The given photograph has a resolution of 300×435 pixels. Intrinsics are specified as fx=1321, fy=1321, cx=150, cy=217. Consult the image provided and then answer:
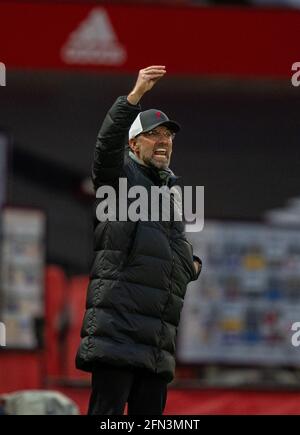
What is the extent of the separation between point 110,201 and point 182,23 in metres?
4.80

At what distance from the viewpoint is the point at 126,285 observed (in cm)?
499

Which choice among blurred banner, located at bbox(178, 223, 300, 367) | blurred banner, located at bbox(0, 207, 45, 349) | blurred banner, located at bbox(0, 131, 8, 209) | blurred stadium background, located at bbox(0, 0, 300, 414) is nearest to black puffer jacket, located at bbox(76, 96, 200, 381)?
blurred stadium background, located at bbox(0, 0, 300, 414)

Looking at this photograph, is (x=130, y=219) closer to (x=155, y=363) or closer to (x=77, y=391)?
(x=155, y=363)

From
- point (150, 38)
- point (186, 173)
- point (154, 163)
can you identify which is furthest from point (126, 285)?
point (186, 173)

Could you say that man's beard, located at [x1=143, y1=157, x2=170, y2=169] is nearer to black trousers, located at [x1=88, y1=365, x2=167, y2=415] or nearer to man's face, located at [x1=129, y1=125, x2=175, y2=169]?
man's face, located at [x1=129, y1=125, x2=175, y2=169]

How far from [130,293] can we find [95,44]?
15.7 feet

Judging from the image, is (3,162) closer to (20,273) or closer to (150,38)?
(20,273)

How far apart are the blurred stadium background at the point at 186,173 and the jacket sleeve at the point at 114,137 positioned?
3.43m

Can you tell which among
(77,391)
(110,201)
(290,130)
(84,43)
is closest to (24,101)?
(84,43)

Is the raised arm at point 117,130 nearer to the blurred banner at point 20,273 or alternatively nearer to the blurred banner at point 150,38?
the blurred banner at point 20,273

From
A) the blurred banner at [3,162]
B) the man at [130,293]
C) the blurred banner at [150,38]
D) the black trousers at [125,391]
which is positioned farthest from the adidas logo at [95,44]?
the black trousers at [125,391]

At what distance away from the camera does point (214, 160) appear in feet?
36.7
